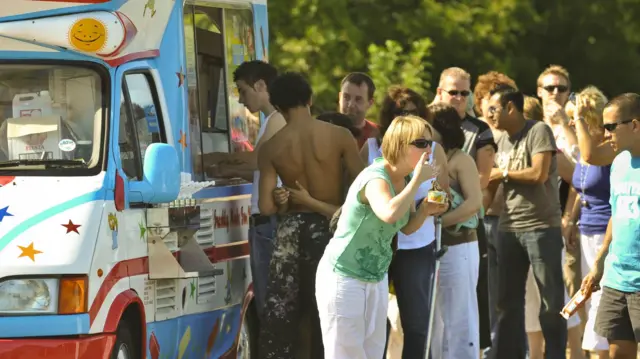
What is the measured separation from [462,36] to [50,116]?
54.7 ft

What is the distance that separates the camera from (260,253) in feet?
32.9

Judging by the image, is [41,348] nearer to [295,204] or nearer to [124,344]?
[124,344]

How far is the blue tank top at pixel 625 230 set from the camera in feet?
27.9

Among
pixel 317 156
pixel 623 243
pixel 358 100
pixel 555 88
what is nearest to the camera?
pixel 623 243

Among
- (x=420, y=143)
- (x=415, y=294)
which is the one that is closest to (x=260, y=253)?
(x=415, y=294)

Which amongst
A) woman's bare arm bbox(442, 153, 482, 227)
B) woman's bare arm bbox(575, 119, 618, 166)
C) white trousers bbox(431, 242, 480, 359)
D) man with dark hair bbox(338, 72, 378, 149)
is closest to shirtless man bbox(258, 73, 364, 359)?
woman's bare arm bbox(442, 153, 482, 227)

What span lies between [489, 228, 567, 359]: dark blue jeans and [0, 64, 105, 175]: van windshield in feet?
13.5

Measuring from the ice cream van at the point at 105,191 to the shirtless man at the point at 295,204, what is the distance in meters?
0.42

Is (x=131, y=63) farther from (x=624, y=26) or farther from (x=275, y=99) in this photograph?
(x=624, y=26)

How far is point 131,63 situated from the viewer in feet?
28.4

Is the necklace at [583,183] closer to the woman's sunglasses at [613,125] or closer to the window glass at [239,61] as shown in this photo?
the window glass at [239,61]

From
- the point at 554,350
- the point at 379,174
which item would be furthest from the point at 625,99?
the point at 554,350

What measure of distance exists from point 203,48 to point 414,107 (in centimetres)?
151

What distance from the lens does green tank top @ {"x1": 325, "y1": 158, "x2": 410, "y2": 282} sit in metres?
8.26
